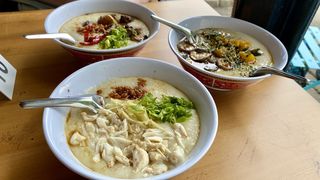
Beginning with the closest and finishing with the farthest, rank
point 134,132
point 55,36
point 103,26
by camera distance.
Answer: point 134,132 < point 55,36 < point 103,26

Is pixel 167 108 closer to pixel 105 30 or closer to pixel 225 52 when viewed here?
pixel 225 52

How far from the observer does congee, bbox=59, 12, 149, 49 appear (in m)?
1.06

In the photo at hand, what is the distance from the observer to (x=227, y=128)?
86 centimetres

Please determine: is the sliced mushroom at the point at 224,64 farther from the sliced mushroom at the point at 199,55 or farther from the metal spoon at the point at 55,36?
the metal spoon at the point at 55,36

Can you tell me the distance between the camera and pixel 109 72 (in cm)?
88

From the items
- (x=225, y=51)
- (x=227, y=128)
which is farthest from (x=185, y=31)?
(x=227, y=128)

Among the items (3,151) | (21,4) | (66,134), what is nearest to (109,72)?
(66,134)

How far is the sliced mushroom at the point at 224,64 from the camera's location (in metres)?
0.99

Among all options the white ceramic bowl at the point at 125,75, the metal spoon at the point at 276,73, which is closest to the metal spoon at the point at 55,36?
the white ceramic bowl at the point at 125,75

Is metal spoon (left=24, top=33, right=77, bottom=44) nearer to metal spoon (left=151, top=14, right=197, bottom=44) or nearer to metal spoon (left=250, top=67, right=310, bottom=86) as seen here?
metal spoon (left=151, top=14, right=197, bottom=44)

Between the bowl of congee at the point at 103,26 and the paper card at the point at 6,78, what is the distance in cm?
18

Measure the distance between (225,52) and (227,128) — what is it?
32 cm

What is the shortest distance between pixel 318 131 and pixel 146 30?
73cm

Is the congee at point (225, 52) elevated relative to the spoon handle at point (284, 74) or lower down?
lower down
